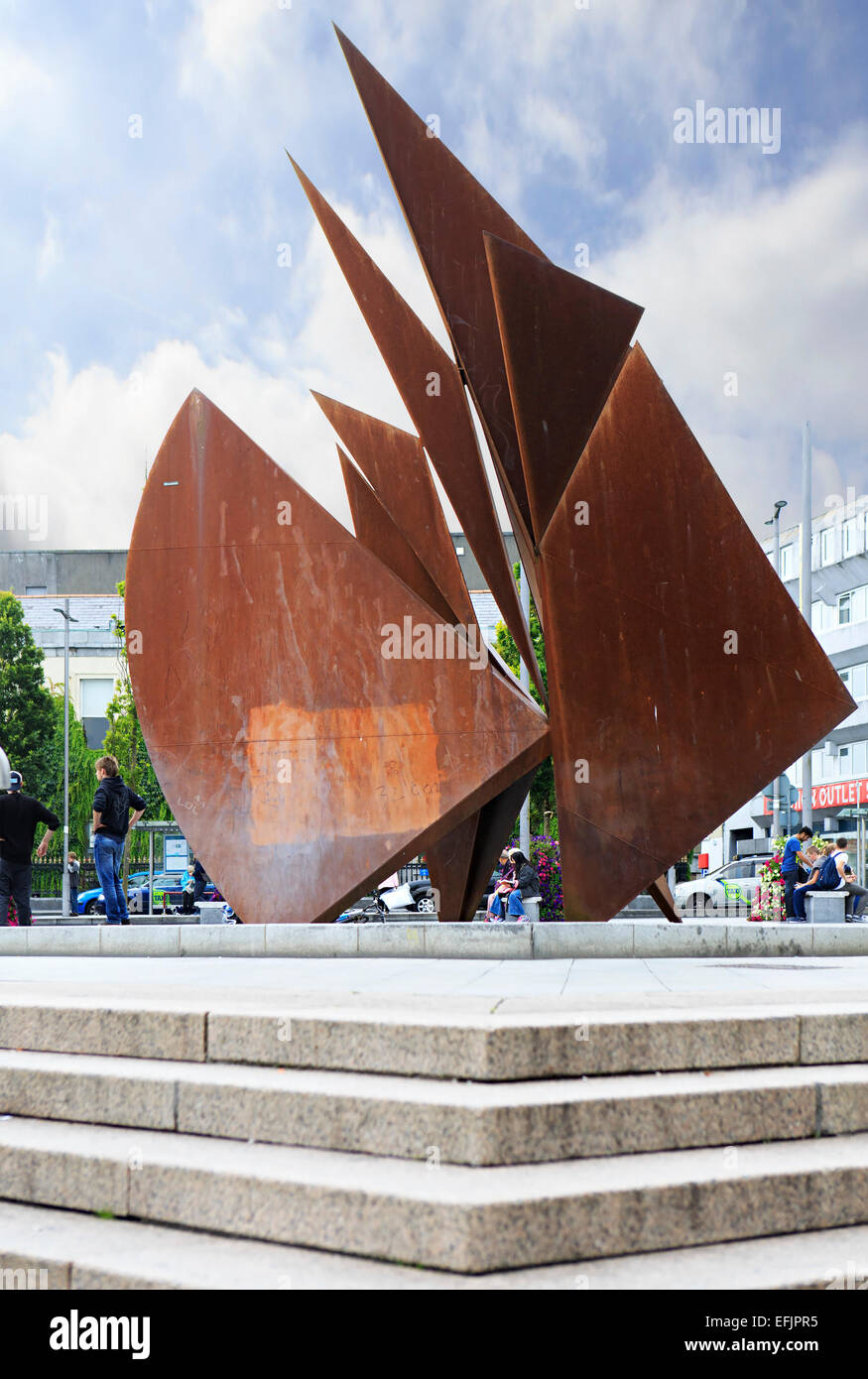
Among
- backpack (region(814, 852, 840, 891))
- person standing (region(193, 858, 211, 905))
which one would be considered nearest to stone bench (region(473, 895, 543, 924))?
backpack (region(814, 852, 840, 891))

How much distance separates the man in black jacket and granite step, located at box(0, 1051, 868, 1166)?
636 cm

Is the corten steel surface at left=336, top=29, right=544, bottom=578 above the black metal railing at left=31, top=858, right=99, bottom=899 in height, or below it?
above

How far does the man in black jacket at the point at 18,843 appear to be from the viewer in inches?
410

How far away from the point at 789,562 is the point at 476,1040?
39607 millimetres

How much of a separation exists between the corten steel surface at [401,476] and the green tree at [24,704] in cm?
2847

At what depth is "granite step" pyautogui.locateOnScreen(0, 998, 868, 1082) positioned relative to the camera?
3834 mm

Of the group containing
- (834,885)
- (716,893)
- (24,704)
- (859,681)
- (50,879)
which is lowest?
(50,879)

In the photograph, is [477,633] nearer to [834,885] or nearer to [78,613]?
[834,885]

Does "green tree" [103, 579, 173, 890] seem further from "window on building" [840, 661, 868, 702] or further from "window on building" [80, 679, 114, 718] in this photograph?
"window on building" [840, 661, 868, 702]

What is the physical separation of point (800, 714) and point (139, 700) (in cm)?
549

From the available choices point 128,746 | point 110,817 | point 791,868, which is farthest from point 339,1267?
point 128,746

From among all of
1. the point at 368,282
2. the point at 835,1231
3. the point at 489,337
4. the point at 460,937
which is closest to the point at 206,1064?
the point at 835,1231

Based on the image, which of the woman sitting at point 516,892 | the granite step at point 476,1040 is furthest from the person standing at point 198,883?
the granite step at point 476,1040

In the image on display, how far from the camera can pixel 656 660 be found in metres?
9.27
